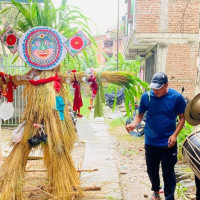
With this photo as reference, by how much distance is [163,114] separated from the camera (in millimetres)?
2889

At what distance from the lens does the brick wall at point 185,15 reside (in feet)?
26.1

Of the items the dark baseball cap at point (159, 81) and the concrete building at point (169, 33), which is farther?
the concrete building at point (169, 33)

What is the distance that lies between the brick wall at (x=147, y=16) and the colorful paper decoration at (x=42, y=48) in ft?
19.0

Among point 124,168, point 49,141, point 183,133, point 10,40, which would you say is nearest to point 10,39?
point 10,40

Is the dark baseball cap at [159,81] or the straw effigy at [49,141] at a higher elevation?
the dark baseball cap at [159,81]

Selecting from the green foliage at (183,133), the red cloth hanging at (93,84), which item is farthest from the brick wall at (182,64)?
the red cloth hanging at (93,84)

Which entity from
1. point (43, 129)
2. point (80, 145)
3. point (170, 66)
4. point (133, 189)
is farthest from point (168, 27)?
point (43, 129)

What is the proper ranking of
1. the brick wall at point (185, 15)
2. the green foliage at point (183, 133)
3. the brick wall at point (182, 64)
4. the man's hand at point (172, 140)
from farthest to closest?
the brick wall at point (182, 64) → the brick wall at point (185, 15) → the green foliage at point (183, 133) → the man's hand at point (172, 140)

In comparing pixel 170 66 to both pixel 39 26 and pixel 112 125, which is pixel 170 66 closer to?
pixel 112 125

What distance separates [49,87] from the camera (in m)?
2.88

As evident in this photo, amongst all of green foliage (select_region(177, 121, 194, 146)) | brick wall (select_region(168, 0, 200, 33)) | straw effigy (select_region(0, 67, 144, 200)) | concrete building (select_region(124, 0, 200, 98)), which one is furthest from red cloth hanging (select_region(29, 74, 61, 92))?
brick wall (select_region(168, 0, 200, 33))

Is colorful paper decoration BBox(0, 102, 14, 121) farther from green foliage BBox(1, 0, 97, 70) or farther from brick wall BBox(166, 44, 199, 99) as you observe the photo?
brick wall BBox(166, 44, 199, 99)

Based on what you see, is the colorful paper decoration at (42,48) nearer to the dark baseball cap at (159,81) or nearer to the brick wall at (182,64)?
the dark baseball cap at (159,81)

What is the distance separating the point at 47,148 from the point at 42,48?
1183 mm
